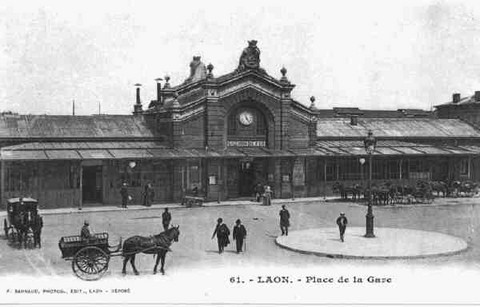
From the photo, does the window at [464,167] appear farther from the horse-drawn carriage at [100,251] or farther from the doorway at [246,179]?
the horse-drawn carriage at [100,251]

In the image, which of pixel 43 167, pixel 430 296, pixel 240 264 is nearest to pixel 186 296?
pixel 240 264

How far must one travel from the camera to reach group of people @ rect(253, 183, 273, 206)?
3425 centimetres

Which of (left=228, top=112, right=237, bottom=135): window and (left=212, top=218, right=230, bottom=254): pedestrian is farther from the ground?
(left=228, top=112, right=237, bottom=135): window

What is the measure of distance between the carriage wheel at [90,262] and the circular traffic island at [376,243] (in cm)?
667

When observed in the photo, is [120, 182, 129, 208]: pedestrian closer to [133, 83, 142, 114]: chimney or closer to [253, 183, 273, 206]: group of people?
[253, 183, 273, 206]: group of people

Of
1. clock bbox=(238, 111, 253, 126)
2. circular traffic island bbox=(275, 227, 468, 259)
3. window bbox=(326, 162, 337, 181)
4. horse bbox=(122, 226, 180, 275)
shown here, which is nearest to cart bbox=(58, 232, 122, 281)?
horse bbox=(122, 226, 180, 275)

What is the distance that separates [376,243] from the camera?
2100 cm

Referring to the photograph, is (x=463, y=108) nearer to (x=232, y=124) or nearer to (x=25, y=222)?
(x=232, y=124)

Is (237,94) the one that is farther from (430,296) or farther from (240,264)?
(430,296)

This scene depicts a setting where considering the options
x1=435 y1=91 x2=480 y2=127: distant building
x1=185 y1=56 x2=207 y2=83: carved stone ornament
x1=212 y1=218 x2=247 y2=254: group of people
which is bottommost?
x1=212 y1=218 x2=247 y2=254: group of people

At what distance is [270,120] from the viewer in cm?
3909

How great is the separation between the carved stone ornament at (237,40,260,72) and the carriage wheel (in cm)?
2356

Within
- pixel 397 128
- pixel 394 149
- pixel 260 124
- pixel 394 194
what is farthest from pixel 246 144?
pixel 397 128

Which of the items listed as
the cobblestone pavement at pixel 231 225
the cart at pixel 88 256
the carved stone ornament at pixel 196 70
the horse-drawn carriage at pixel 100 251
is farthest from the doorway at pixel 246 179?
the cart at pixel 88 256
